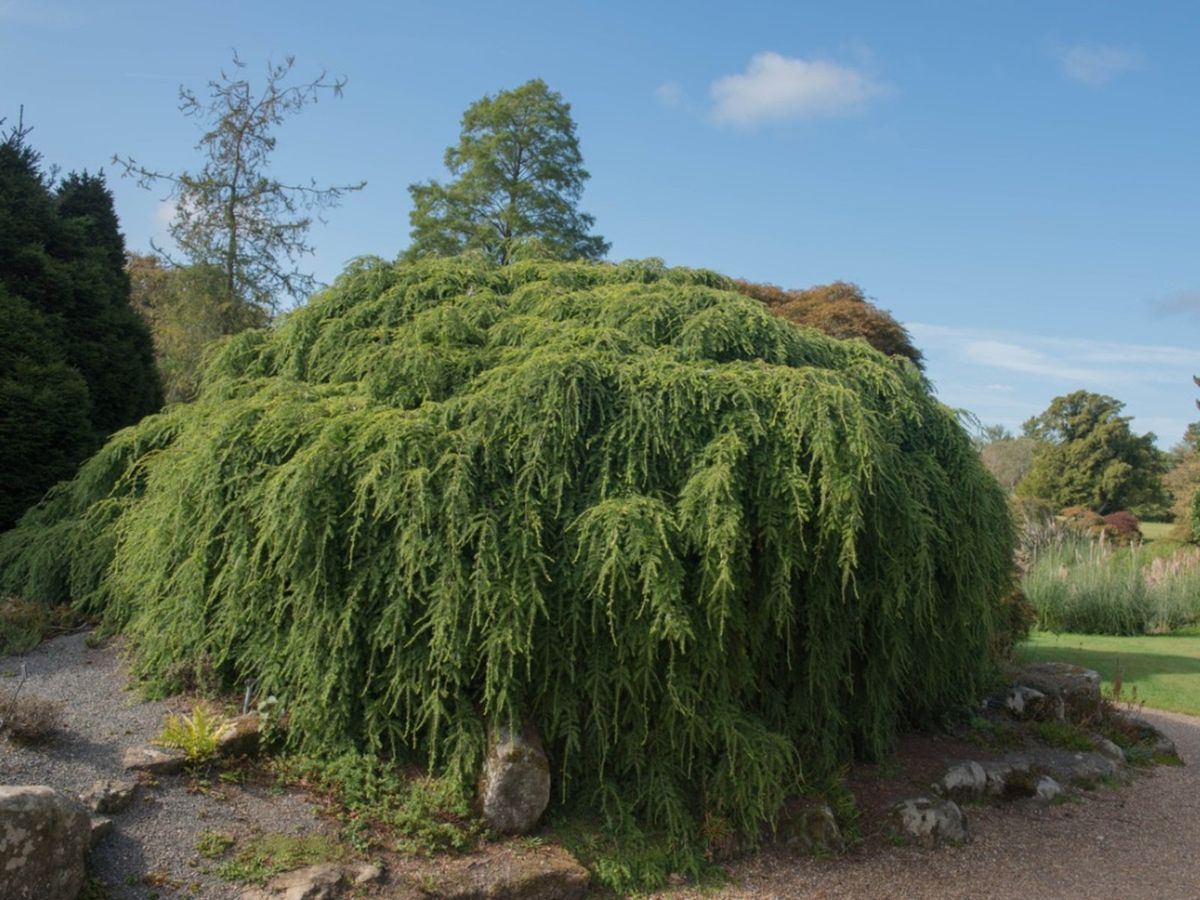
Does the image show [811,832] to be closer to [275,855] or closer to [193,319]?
[275,855]

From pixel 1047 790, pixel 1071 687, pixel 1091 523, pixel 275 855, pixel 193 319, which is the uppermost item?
pixel 193 319

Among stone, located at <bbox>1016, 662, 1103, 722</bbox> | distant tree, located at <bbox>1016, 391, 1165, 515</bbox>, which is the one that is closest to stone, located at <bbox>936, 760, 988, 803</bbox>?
stone, located at <bbox>1016, 662, 1103, 722</bbox>

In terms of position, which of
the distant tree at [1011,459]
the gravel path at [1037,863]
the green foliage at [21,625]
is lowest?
the gravel path at [1037,863]

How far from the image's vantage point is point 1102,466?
1400 inches

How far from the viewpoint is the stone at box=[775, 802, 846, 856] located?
4.88 meters

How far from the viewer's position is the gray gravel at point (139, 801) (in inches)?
151

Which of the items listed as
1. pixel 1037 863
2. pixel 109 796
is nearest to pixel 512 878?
pixel 109 796

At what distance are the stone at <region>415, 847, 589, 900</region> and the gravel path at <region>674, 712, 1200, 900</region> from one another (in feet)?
2.44

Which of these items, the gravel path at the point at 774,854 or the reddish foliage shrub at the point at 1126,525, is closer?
the gravel path at the point at 774,854

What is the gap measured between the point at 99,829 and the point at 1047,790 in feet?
18.4

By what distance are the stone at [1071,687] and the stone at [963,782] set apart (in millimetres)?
2123

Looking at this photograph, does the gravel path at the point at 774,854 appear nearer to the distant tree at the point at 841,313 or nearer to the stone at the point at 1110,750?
the stone at the point at 1110,750

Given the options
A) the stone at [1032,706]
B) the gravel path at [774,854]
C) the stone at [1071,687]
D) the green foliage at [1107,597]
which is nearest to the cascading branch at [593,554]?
the gravel path at [774,854]

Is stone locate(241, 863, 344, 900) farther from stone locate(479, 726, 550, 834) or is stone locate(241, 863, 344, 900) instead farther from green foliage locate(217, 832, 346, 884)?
stone locate(479, 726, 550, 834)
